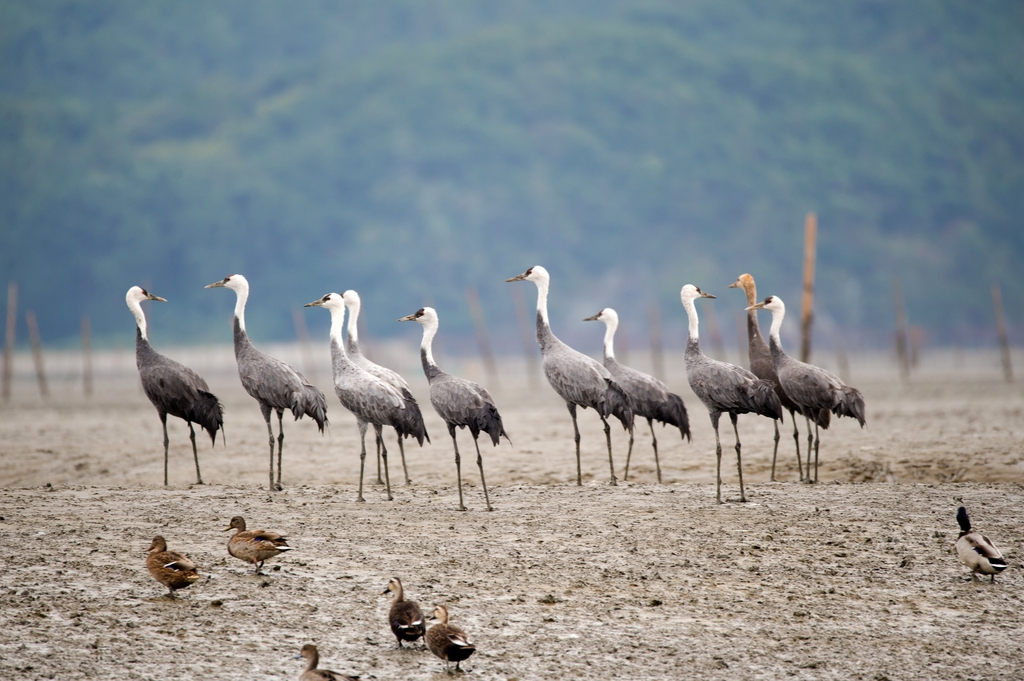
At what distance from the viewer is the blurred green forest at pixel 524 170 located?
349 feet

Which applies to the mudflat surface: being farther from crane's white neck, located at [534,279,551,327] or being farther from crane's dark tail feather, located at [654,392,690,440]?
crane's white neck, located at [534,279,551,327]

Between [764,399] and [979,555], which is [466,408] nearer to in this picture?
[764,399]

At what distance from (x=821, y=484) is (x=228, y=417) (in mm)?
14867

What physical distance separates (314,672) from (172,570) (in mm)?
2022

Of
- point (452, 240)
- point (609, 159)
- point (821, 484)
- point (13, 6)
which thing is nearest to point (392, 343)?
point (452, 240)

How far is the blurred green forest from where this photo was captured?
10631 centimetres

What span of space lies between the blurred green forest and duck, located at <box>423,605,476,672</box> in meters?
84.7

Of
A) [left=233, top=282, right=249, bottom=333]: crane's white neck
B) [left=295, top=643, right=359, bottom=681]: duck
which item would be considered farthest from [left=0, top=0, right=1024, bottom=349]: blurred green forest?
[left=295, top=643, right=359, bottom=681]: duck

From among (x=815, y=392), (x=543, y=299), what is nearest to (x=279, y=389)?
(x=543, y=299)

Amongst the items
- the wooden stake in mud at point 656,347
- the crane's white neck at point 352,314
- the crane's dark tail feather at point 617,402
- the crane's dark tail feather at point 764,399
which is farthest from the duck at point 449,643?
the wooden stake in mud at point 656,347

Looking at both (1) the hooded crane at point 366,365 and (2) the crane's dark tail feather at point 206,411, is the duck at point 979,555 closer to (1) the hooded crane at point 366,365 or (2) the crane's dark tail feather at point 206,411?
(1) the hooded crane at point 366,365

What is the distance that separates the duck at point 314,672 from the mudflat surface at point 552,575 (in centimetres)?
34

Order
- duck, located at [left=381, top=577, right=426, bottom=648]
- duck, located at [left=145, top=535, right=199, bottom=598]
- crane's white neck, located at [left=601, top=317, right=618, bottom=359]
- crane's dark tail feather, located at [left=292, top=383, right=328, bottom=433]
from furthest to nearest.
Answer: crane's white neck, located at [left=601, top=317, right=618, bottom=359] → crane's dark tail feather, located at [left=292, top=383, right=328, bottom=433] → duck, located at [left=145, top=535, right=199, bottom=598] → duck, located at [left=381, top=577, right=426, bottom=648]

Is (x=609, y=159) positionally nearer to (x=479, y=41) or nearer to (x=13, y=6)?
(x=479, y=41)
